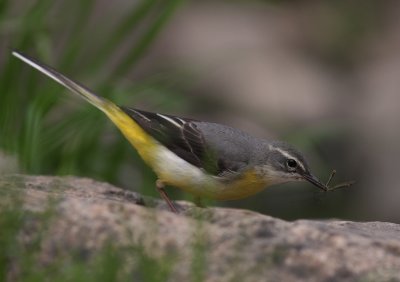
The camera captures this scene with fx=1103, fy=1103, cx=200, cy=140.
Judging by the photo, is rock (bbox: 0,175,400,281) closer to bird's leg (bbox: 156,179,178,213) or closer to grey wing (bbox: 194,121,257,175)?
bird's leg (bbox: 156,179,178,213)

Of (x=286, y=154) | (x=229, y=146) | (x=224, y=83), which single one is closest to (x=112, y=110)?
(x=229, y=146)

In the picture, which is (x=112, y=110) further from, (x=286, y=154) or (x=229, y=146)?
(x=286, y=154)

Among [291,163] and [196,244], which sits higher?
[196,244]

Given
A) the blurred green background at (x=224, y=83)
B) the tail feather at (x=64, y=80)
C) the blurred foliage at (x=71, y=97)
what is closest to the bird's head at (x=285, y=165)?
the blurred green background at (x=224, y=83)

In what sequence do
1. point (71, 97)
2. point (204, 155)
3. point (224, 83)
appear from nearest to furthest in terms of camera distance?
point (204, 155) → point (71, 97) → point (224, 83)

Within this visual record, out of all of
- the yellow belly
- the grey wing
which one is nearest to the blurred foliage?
the yellow belly

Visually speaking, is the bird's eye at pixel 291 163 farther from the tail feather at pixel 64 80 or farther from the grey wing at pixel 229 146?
the tail feather at pixel 64 80
